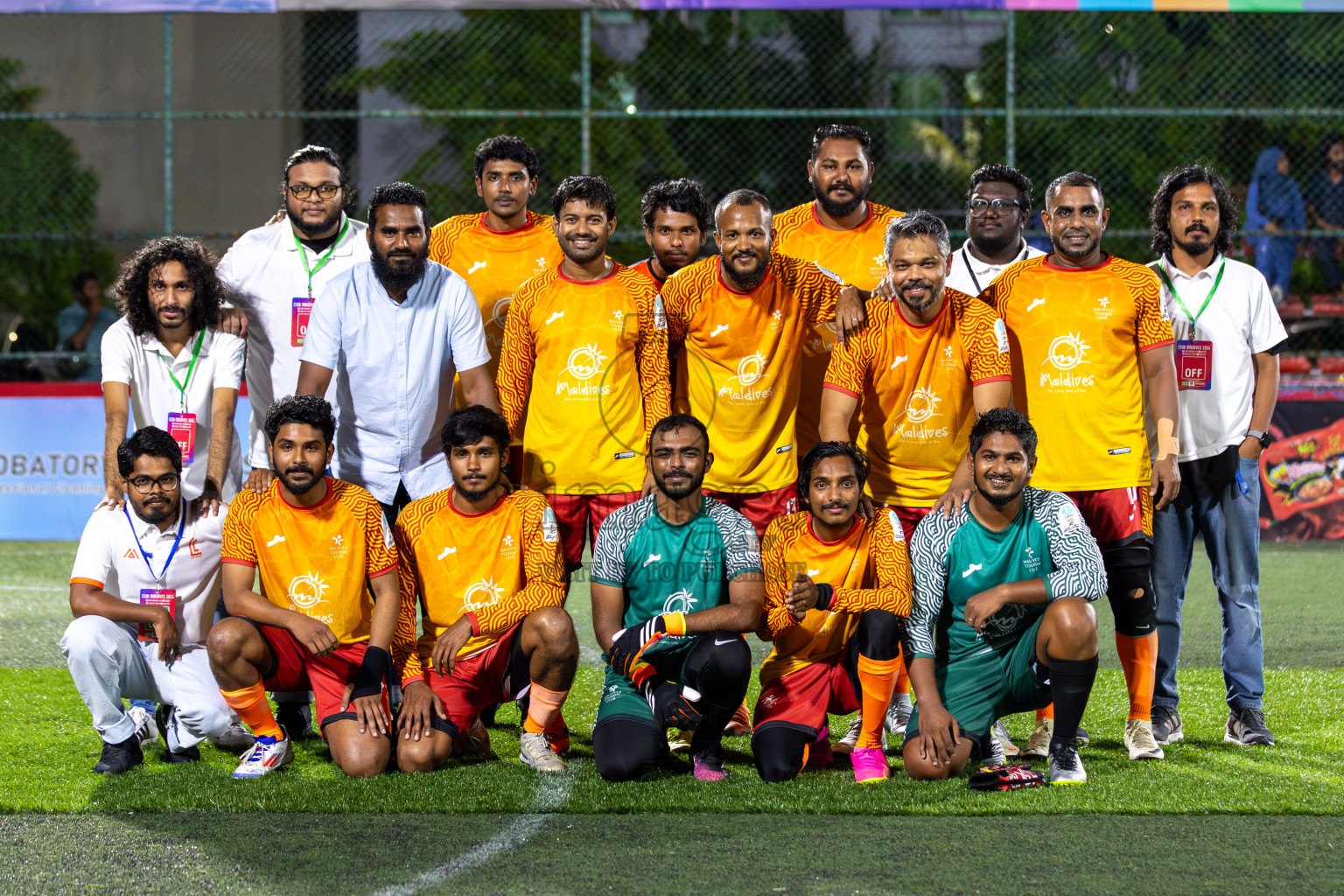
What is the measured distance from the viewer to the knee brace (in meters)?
5.18

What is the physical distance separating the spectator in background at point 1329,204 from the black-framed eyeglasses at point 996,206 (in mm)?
9955

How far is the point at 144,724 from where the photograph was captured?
17.3 ft

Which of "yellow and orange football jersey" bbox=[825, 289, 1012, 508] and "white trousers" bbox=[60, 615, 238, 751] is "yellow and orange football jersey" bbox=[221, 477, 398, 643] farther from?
"yellow and orange football jersey" bbox=[825, 289, 1012, 508]

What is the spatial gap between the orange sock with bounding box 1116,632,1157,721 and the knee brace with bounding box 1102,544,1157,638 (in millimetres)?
29

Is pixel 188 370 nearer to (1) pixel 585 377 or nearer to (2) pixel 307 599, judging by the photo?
(2) pixel 307 599

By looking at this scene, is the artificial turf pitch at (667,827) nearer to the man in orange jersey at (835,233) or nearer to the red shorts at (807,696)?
the red shorts at (807,696)

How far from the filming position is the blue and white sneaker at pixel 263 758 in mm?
4836

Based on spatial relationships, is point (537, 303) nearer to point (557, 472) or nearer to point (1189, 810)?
point (557, 472)

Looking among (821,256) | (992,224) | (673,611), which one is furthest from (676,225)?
(673,611)

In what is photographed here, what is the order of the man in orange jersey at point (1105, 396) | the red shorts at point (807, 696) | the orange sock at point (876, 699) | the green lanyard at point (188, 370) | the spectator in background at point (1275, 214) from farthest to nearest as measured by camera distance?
the spectator in background at point (1275, 214), the green lanyard at point (188, 370), the man in orange jersey at point (1105, 396), the red shorts at point (807, 696), the orange sock at point (876, 699)

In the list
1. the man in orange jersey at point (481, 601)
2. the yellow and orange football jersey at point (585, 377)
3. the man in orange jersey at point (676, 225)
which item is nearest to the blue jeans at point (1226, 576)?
the yellow and orange football jersey at point (585, 377)

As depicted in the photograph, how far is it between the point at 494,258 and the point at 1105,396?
2727 millimetres

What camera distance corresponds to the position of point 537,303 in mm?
5461

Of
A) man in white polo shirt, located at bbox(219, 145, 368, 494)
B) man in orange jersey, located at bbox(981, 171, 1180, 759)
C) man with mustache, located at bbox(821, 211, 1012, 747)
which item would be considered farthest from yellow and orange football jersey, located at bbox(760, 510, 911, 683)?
man in white polo shirt, located at bbox(219, 145, 368, 494)
